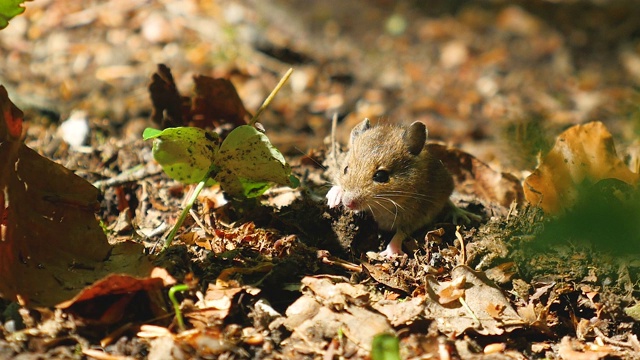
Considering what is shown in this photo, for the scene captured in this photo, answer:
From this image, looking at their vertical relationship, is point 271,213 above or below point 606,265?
below

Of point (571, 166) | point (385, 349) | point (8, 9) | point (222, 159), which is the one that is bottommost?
point (385, 349)

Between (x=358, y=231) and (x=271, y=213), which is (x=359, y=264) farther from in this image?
(x=271, y=213)

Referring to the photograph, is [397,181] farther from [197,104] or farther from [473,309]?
[197,104]

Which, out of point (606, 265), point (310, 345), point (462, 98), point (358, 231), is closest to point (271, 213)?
point (358, 231)

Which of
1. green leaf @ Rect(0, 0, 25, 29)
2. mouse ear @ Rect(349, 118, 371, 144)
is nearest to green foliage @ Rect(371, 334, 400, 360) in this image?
mouse ear @ Rect(349, 118, 371, 144)

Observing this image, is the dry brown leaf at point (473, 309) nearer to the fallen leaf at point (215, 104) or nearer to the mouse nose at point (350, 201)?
the mouse nose at point (350, 201)

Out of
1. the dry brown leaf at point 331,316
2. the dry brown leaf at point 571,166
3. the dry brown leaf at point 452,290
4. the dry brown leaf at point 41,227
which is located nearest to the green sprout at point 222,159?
the dry brown leaf at point 41,227

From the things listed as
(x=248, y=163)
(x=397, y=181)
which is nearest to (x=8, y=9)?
(x=248, y=163)

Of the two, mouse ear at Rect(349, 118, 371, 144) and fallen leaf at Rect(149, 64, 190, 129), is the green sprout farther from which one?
fallen leaf at Rect(149, 64, 190, 129)
